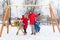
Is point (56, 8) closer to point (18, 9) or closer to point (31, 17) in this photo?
point (18, 9)

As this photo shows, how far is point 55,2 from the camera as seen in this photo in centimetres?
1109

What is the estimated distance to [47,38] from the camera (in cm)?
640

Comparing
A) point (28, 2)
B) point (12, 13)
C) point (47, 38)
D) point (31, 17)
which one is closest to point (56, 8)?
point (28, 2)

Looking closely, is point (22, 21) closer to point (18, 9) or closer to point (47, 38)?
point (47, 38)

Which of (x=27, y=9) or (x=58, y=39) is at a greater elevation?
(x=27, y=9)

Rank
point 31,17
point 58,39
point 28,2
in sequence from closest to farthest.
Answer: point 58,39, point 31,17, point 28,2

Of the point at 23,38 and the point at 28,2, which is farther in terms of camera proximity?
the point at 28,2

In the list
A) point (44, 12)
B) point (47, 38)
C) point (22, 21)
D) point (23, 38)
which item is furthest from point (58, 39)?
point (44, 12)

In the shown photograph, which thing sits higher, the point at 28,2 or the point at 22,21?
the point at 28,2

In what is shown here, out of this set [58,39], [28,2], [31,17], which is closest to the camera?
[58,39]

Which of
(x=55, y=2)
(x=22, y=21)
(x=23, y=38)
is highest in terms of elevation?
(x=55, y=2)

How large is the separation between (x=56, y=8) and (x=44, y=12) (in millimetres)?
667

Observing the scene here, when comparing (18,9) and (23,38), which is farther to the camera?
(18,9)

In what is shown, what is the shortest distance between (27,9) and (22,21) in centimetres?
377
